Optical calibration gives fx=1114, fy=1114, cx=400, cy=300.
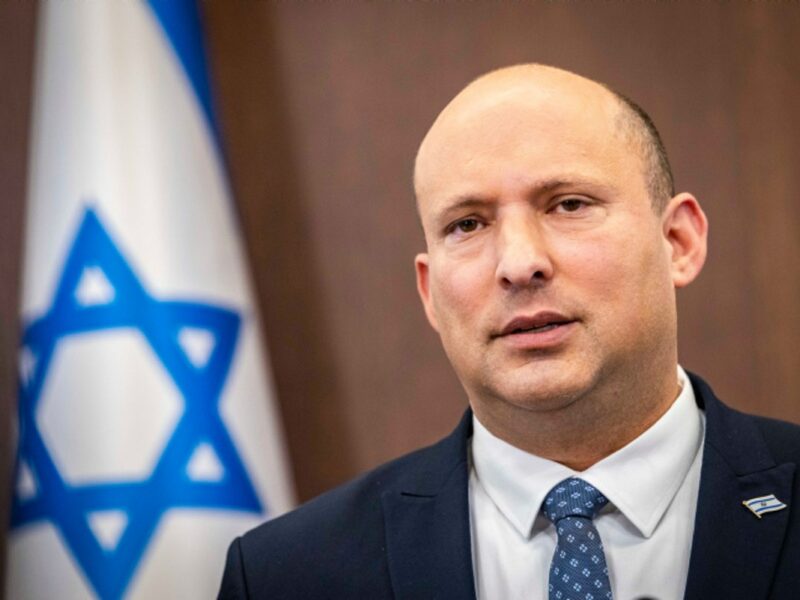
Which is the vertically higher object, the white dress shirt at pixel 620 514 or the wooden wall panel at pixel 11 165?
the wooden wall panel at pixel 11 165

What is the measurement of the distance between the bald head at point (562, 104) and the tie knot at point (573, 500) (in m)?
0.50

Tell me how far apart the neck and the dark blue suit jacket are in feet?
0.37

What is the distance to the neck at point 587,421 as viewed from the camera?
1.86m

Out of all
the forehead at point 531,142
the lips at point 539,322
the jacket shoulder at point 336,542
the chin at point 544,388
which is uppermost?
the forehead at point 531,142

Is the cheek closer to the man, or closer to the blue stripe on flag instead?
the man

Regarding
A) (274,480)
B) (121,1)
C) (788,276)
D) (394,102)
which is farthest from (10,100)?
(788,276)

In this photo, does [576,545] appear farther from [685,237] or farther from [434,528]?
[685,237]

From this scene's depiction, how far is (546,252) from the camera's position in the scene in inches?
70.9

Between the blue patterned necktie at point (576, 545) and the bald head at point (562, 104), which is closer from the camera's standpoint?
the blue patterned necktie at point (576, 545)

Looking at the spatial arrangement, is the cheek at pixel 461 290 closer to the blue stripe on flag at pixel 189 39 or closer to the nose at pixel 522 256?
the nose at pixel 522 256

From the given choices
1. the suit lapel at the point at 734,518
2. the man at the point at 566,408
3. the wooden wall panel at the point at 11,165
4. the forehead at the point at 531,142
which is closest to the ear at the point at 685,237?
the man at the point at 566,408

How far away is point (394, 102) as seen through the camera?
3.47 m

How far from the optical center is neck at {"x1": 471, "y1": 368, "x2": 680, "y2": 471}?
1858mm

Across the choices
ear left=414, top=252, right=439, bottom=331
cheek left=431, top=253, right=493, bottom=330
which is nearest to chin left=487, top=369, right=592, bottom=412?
cheek left=431, top=253, right=493, bottom=330
